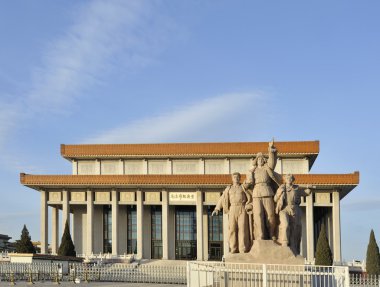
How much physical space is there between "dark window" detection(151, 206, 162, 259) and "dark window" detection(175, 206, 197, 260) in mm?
1754

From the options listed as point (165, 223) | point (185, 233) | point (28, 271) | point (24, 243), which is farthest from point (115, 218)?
point (28, 271)

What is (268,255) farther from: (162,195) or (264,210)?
(162,195)

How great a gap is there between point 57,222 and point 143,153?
11714 millimetres

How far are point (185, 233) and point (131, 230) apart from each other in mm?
5725

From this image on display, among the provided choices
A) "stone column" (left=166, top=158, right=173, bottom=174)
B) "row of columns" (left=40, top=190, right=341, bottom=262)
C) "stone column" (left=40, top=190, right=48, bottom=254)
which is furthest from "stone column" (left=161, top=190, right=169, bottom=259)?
"stone column" (left=40, top=190, right=48, bottom=254)

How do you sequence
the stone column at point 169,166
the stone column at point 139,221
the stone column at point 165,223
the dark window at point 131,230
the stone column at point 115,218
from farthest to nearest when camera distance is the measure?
the stone column at point 169,166
the dark window at point 131,230
the stone column at point 115,218
the stone column at point 139,221
the stone column at point 165,223

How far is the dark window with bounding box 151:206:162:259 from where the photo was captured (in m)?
57.2

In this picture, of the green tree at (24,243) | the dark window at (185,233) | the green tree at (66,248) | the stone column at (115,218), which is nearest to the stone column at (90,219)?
the stone column at (115,218)

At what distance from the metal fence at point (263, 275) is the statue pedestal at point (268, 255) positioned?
→ 0.40m

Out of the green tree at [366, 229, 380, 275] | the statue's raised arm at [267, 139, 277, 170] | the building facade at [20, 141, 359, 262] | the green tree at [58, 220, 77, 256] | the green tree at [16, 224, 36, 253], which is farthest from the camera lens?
the building facade at [20, 141, 359, 262]

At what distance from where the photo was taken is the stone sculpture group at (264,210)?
49.9 ft

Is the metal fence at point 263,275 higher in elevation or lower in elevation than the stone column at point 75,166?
lower

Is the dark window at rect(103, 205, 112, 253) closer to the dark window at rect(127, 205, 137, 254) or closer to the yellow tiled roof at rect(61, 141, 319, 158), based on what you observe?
the dark window at rect(127, 205, 137, 254)

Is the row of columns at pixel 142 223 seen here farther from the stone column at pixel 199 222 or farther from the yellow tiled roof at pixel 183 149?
the yellow tiled roof at pixel 183 149
